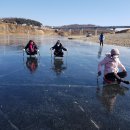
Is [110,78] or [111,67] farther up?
[111,67]

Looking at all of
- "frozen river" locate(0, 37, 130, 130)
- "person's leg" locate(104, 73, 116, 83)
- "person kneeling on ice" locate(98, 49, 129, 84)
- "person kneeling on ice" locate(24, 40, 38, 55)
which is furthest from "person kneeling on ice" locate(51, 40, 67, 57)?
"person's leg" locate(104, 73, 116, 83)

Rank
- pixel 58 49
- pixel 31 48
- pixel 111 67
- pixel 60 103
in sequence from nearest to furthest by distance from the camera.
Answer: pixel 60 103, pixel 111 67, pixel 31 48, pixel 58 49

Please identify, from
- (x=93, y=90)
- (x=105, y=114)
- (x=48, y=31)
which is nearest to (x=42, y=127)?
(x=105, y=114)

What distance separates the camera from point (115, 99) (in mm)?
9562

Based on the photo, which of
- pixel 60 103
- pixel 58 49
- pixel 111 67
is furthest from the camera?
pixel 58 49

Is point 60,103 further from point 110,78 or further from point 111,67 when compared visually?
point 111,67

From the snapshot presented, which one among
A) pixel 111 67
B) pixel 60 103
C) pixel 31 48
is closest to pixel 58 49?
pixel 31 48

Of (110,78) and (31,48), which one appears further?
(31,48)

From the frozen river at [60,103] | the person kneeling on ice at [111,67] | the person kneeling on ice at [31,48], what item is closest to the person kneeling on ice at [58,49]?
the person kneeling on ice at [31,48]

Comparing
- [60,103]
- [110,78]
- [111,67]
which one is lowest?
[60,103]

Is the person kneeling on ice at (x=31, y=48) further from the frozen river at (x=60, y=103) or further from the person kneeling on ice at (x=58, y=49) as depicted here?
the frozen river at (x=60, y=103)

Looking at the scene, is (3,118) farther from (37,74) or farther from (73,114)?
(37,74)

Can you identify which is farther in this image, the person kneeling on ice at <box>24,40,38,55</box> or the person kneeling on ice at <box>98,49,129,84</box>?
the person kneeling on ice at <box>24,40,38,55</box>

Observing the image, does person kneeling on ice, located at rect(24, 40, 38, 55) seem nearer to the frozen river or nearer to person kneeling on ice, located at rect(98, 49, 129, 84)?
the frozen river
